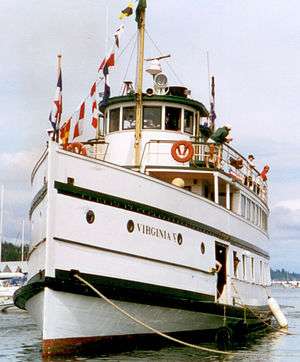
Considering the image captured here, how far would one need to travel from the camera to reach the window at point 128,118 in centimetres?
1761

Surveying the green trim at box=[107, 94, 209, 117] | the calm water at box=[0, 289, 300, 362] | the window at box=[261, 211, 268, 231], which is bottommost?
the calm water at box=[0, 289, 300, 362]

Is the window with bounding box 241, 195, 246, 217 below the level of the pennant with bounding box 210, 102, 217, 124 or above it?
below

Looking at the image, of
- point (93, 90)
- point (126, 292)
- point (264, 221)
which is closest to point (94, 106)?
point (93, 90)

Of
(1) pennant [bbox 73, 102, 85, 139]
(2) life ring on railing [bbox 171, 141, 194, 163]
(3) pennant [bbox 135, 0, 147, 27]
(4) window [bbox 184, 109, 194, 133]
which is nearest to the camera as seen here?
(1) pennant [bbox 73, 102, 85, 139]

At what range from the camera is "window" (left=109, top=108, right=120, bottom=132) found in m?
17.8

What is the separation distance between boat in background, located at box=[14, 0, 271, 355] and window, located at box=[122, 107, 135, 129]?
3 centimetres

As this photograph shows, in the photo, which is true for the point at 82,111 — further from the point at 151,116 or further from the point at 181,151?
the point at 151,116

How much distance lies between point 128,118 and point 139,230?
5035 millimetres

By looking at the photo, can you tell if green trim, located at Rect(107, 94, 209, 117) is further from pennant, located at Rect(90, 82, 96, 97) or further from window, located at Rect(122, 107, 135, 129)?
pennant, located at Rect(90, 82, 96, 97)

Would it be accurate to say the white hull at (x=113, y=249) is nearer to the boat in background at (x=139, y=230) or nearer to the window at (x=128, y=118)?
the boat in background at (x=139, y=230)

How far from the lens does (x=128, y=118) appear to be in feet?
57.9

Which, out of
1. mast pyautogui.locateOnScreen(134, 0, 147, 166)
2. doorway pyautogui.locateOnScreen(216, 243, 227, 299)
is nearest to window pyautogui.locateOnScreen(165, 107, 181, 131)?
mast pyautogui.locateOnScreen(134, 0, 147, 166)

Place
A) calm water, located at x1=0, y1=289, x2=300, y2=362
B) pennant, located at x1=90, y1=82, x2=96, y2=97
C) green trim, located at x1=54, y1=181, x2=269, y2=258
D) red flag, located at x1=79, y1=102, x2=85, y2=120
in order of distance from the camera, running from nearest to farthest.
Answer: green trim, located at x1=54, y1=181, x2=269, y2=258 → calm water, located at x1=0, y1=289, x2=300, y2=362 → red flag, located at x1=79, y1=102, x2=85, y2=120 → pennant, located at x1=90, y1=82, x2=96, y2=97

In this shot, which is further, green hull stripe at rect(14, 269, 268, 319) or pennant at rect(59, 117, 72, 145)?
pennant at rect(59, 117, 72, 145)
